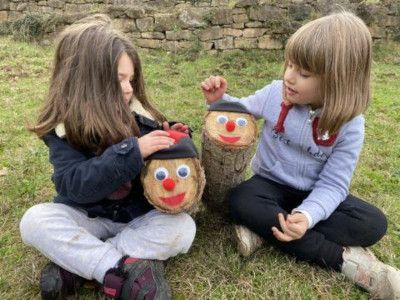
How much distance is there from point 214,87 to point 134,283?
966 mm


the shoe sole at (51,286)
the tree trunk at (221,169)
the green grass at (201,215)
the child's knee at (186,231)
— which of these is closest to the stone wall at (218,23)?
the green grass at (201,215)

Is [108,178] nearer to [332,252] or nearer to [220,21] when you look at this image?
[332,252]

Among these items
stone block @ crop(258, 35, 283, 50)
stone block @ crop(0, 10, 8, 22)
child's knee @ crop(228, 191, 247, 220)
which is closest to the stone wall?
stone block @ crop(258, 35, 283, 50)

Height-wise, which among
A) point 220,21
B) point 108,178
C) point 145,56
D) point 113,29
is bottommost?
point 145,56

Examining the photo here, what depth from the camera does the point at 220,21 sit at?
7020 mm

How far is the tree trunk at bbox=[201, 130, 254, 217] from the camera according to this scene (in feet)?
6.58

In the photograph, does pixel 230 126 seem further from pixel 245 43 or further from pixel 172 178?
pixel 245 43

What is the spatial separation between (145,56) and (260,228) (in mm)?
5070

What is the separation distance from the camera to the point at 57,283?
5.94 ft

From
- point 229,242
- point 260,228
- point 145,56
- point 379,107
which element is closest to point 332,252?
point 260,228

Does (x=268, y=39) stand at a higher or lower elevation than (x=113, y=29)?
lower

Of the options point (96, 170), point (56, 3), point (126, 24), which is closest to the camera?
point (96, 170)

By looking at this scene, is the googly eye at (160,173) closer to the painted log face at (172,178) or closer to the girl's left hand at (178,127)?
the painted log face at (172,178)

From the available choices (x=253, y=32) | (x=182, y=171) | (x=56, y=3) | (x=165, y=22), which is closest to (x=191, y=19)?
(x=165, y=22)
